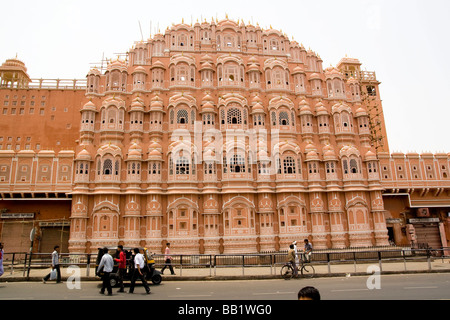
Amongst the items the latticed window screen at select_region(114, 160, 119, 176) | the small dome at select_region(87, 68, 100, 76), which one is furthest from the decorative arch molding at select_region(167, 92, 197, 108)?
the small dome at select_region(87, 68, 100, 76)

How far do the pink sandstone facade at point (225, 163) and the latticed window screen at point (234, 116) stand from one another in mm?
105

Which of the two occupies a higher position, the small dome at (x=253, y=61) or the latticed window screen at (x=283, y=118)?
the small dome at (x=253, y=61)

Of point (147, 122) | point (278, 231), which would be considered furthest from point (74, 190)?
point (278, 231)

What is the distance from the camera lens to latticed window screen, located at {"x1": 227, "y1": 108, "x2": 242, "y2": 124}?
34.8 metres

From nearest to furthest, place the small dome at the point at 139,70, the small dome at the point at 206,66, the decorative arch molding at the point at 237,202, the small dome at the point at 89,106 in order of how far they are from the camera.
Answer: the decorative arch molding at the point at 237,202 → the small dome at the point at 89,106 → the small dome at the point at 139,70 → the small dome at the point at 206,66

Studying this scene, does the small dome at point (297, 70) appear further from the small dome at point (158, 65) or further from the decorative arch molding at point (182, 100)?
the small dome at point (158, 65)

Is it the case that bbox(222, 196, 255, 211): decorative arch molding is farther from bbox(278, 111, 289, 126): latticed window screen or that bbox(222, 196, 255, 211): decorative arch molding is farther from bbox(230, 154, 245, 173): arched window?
bbox(278, 111, 289, 126): latticed window screen

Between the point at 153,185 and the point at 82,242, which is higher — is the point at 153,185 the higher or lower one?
the higher one

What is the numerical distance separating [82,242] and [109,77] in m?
17.4

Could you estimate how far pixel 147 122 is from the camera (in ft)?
115

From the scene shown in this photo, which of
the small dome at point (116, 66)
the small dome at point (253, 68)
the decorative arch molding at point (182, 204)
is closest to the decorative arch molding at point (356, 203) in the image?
the decorative arch molding at point (182, 204)

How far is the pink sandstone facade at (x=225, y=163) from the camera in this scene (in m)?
31.5

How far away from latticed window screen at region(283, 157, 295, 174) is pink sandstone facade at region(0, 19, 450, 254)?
10 cm
